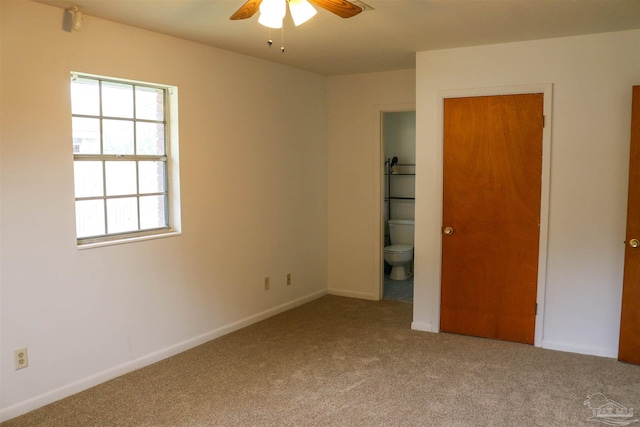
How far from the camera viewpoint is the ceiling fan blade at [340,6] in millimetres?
2475

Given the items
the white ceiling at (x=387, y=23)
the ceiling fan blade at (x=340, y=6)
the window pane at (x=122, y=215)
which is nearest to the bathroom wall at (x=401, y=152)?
the white ceiling at (x=387, y=23)

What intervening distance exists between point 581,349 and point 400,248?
2489 millimetres

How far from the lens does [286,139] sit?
5020 mm

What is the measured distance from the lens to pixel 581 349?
12.9ft

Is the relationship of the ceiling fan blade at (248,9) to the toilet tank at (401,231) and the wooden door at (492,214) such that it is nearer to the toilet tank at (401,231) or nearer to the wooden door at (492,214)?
the wooden door at (492,214)

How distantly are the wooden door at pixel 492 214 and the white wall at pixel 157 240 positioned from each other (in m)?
1.55

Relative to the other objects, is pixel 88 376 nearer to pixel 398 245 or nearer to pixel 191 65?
pixel 191 65

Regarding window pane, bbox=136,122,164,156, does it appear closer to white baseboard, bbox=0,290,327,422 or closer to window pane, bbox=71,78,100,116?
window pane, bbox=71,78,100,116

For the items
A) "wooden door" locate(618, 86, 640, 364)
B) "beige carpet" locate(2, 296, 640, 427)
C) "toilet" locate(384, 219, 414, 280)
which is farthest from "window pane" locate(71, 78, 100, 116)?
"toilet" locate(384, 219, 414, 280)

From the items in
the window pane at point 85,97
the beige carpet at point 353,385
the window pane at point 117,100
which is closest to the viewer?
the beige carpet at point 353,385

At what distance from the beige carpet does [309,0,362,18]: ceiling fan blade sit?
6.97 feet

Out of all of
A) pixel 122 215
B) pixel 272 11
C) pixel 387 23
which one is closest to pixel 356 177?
pixel 387 23

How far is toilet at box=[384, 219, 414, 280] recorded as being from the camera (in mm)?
6070

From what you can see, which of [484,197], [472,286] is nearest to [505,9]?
[484,197]
